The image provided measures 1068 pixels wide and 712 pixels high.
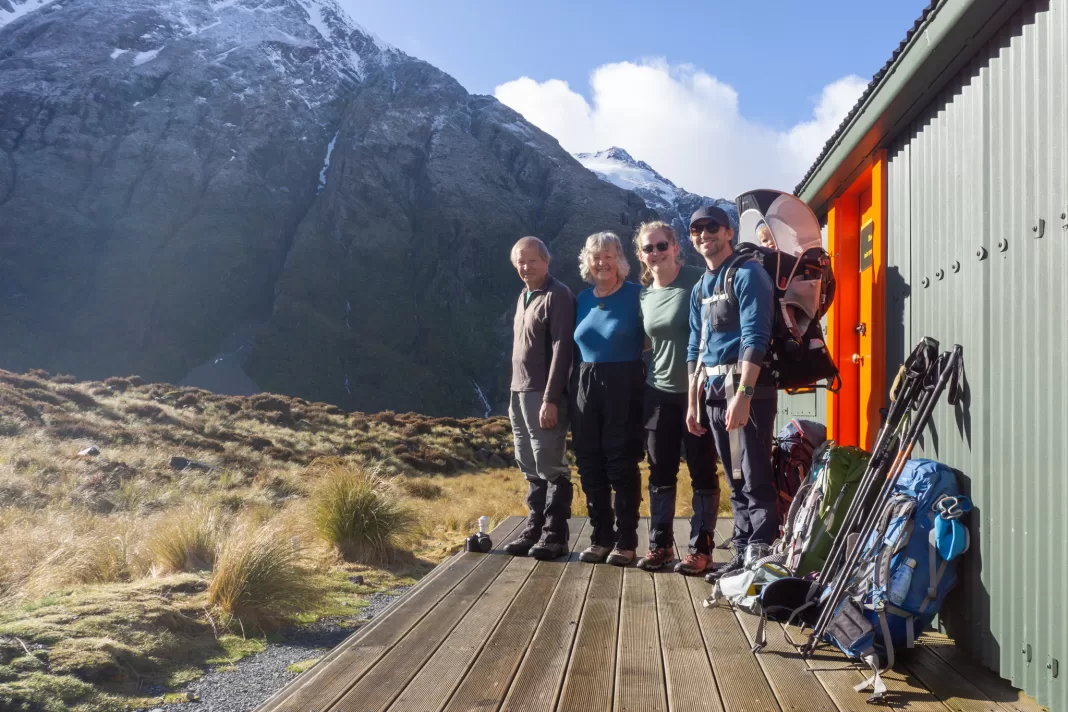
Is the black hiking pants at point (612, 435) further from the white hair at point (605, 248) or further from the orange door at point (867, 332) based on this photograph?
the orange door at point (867, 332)

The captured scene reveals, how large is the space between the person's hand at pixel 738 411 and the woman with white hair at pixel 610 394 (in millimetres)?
859

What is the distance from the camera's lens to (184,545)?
632cm

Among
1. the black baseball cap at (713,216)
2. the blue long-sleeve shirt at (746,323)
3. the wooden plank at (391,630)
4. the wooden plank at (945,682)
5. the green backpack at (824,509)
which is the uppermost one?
the black baseball cap at (713,216)

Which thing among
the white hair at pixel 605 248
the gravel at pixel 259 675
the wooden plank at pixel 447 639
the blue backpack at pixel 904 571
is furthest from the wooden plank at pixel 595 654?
the white hair at pixel 605 248

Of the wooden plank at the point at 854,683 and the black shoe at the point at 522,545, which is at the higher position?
the black shoe at the point at 522,545

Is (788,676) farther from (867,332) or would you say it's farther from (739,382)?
(867,332)

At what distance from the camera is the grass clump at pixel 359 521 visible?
24.1 feet

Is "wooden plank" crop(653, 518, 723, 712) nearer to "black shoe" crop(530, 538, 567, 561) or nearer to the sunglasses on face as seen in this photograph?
"black shoe" crop(530, 538, 567, 561)

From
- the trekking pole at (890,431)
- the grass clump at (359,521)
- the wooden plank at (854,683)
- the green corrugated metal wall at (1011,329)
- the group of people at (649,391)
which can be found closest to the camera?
the green corrugated metal wall at (1011,329)

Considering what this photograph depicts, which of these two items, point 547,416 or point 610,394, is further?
point 547,416

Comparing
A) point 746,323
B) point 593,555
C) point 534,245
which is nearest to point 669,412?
point 746,323

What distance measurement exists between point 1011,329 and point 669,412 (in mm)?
1865

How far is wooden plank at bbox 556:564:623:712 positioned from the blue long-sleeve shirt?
44.4 inches

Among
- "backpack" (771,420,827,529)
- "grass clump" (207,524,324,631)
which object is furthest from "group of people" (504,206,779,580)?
"grass clump" (207,524,324,631)
